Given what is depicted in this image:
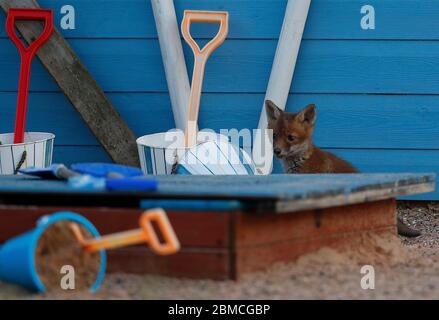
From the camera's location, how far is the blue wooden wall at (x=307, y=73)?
4723mm

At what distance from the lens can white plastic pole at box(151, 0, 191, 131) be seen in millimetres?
4633

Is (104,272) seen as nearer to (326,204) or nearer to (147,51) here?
(326,204)

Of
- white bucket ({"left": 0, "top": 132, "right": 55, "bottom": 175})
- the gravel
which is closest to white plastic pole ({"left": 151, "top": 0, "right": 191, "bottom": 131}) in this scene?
white bucket ({"left": 0, "top": 132, "right": 55, "bottom": 175})

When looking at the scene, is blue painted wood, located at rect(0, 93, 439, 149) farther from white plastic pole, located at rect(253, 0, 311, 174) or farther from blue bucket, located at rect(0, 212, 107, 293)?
blue bucket, located at rect(0, 212, 107, 293)

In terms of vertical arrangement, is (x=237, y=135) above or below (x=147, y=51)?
below

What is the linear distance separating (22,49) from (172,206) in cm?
220

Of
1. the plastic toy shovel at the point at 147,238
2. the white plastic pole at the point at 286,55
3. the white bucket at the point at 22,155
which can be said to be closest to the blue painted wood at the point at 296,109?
the white plastic pole at the point at 286,55

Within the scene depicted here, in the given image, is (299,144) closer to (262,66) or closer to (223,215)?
(262,66)

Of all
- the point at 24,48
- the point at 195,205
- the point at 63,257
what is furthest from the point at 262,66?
the point at 63,257

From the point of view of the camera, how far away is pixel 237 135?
480cm

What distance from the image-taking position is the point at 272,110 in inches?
177

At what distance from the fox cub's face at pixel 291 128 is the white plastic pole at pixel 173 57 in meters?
0.45

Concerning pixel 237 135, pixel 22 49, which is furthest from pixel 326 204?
pixel 22 49

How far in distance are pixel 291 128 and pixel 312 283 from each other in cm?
203
